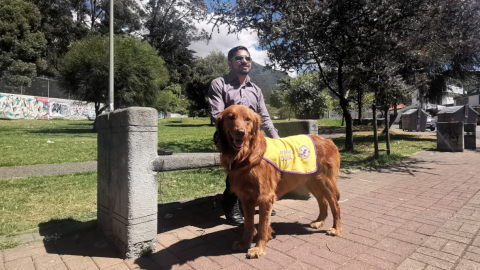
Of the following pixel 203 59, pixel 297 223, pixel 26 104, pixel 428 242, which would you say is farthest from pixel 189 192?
pixel 203 59

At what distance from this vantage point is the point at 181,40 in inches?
1443

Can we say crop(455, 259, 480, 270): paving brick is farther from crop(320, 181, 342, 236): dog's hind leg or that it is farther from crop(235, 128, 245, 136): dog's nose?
crop(235, 128, 245, 136): dog's nose

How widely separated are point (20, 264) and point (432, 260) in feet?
12.6

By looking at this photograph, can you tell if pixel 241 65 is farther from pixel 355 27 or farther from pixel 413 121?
pixel 413 121

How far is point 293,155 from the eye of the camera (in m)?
3.06

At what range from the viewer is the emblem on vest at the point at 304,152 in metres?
3.10

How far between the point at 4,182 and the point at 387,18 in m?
10.6

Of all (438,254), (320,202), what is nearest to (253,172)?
(320,202)

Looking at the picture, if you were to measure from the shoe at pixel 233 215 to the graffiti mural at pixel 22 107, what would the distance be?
30354mm

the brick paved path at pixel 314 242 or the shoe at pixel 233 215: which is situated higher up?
the shoe at pixel 233 215

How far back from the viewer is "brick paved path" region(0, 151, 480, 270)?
8.52 ft

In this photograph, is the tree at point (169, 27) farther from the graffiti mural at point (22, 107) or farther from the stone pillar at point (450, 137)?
the stone pillar at point (450, 137)

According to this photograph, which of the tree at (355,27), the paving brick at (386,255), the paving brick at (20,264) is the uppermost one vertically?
the tree at (355,27)

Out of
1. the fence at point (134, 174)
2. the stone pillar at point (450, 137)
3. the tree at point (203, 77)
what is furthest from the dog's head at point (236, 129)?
the tree at point (203, 77)
